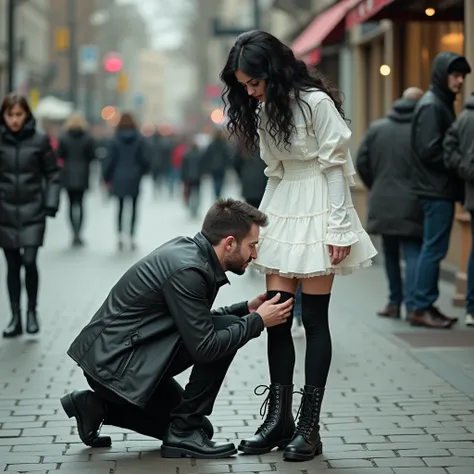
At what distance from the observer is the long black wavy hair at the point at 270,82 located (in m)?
5.57

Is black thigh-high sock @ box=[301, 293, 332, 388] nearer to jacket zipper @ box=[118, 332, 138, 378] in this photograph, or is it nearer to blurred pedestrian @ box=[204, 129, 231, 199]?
jacket zipper @ box=[118, 332, 138, 378]

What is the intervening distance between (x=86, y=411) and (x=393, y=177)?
519 cm

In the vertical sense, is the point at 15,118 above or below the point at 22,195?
above

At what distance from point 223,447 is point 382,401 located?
1.56 meters

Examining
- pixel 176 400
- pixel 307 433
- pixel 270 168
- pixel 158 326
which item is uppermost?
pixel 270 168

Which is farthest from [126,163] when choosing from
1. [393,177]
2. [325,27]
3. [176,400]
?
[176,400]

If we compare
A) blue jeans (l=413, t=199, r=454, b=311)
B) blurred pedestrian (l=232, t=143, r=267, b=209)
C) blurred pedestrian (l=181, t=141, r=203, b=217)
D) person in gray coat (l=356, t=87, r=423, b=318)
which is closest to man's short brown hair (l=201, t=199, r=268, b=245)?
blue jeans (l=413, t=199, r=454, b=311)

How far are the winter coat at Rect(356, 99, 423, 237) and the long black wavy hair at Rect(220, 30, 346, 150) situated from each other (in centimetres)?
452

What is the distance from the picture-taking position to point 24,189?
31.3 feet

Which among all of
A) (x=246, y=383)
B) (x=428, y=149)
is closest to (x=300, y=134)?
(x=246, y=383)

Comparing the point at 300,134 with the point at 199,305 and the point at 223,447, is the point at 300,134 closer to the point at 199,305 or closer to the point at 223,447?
the point at 199,305

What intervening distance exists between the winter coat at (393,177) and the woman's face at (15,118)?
108 inches

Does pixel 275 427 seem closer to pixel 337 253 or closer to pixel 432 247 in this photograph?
pixel 337 253

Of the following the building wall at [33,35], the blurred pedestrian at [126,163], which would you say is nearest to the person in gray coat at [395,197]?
the blurred pedestrian at [126,163]
